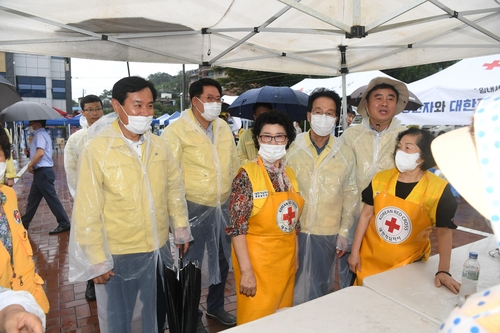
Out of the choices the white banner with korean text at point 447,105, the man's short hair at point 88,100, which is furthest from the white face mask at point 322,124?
the white banner with korean text at point 447,105

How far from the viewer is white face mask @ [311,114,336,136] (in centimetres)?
242

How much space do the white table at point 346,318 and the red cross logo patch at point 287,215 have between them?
58cm

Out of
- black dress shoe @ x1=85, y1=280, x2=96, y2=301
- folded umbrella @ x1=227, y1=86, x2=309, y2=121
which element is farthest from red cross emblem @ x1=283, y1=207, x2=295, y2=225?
folded umbrella @ x1=227, y1=86, x2=309, y2=121

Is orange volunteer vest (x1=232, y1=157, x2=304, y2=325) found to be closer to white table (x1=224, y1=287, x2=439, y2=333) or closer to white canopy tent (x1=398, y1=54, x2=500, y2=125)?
white table (x1=224, y1=287, x2=439, y2=333)

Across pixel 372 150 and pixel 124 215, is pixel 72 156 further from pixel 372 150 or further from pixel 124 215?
pixel 372 150

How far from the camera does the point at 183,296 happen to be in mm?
2031

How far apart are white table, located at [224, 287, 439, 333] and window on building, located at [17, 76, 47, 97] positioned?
33.3m

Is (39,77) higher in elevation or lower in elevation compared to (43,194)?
higher

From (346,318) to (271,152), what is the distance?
106 cm

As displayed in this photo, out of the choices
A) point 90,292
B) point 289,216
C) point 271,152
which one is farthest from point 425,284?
point 90,292

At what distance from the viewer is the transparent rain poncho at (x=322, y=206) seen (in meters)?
2.39

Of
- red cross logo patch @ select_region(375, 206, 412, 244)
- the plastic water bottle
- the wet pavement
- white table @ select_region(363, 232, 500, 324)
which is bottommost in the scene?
the wet pavement

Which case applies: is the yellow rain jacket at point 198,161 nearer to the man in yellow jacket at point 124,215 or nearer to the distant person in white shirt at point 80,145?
the man in yellow jacket at point 124,215

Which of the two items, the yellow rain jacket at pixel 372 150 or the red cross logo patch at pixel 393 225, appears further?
the yellow rain jacket at pixel 372 150
